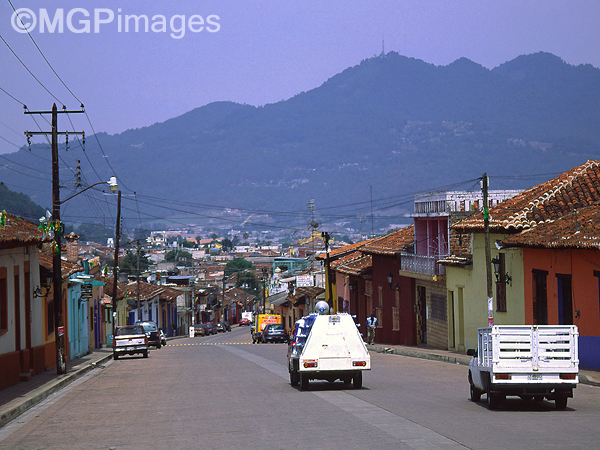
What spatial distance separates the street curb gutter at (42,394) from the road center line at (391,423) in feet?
20.7

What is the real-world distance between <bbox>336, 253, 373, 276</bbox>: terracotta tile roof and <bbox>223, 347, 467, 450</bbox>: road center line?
103 ft

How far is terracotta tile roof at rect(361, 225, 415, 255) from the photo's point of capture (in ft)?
138

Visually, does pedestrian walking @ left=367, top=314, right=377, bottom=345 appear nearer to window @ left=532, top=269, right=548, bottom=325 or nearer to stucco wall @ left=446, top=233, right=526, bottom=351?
stucco wall @ left=446, top=233, right=526, bottom=351

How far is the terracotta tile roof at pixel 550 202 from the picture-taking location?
28.0 meters

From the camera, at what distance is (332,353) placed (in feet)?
62.0

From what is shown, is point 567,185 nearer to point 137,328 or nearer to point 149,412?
point 149,412

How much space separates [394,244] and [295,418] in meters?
31.2

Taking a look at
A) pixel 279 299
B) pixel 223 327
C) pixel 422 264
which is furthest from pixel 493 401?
pixel 223 327

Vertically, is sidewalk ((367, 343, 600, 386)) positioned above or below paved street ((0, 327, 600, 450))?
below

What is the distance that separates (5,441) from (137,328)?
28.1 metres

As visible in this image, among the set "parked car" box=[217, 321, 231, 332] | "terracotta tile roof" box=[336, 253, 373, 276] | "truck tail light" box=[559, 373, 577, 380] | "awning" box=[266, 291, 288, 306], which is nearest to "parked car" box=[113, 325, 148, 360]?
"terracotta tile roof" box=[336, 253, 373, 276]

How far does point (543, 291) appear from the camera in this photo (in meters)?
26.2

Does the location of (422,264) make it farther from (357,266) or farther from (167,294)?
(167,294)

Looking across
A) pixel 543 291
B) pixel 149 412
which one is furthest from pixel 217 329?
pixel 149 412
